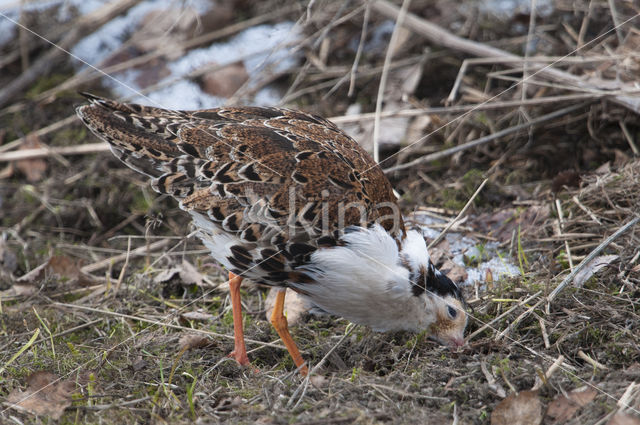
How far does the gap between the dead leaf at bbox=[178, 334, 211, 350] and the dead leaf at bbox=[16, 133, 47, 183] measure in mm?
3044

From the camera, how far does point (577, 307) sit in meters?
3.81

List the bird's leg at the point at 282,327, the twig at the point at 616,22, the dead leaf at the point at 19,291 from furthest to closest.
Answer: the twig at the point at 616,22 → the dead leaf at the point at 19,291 → the bird's leg at the point at 282,327

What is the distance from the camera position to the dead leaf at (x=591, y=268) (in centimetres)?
404

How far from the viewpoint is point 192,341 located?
4070mm

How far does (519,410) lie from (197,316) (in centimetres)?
227

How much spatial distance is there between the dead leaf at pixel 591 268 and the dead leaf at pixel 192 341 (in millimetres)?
2246

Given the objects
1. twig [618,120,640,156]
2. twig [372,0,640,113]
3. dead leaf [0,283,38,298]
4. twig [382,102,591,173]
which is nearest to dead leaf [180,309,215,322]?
dead leaf [0,283,38,298]

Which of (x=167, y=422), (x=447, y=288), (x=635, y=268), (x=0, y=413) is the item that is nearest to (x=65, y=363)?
(x=0, y=413)

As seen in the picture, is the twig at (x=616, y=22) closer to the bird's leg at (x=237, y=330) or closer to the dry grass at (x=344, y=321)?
the dry grass at (x=344, y=321)

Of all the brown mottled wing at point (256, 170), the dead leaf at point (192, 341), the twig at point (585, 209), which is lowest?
the dead leaf at point (192, 341)

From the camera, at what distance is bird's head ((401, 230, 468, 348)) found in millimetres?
3752

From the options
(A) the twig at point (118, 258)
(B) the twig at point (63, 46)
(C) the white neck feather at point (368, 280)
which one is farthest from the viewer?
(B) the twig at point (63, 46)

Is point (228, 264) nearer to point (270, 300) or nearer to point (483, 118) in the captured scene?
point (270, 300)

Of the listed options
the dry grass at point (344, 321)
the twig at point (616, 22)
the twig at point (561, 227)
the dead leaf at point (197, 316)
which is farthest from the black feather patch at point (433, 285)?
the twig at point (616, 22)
